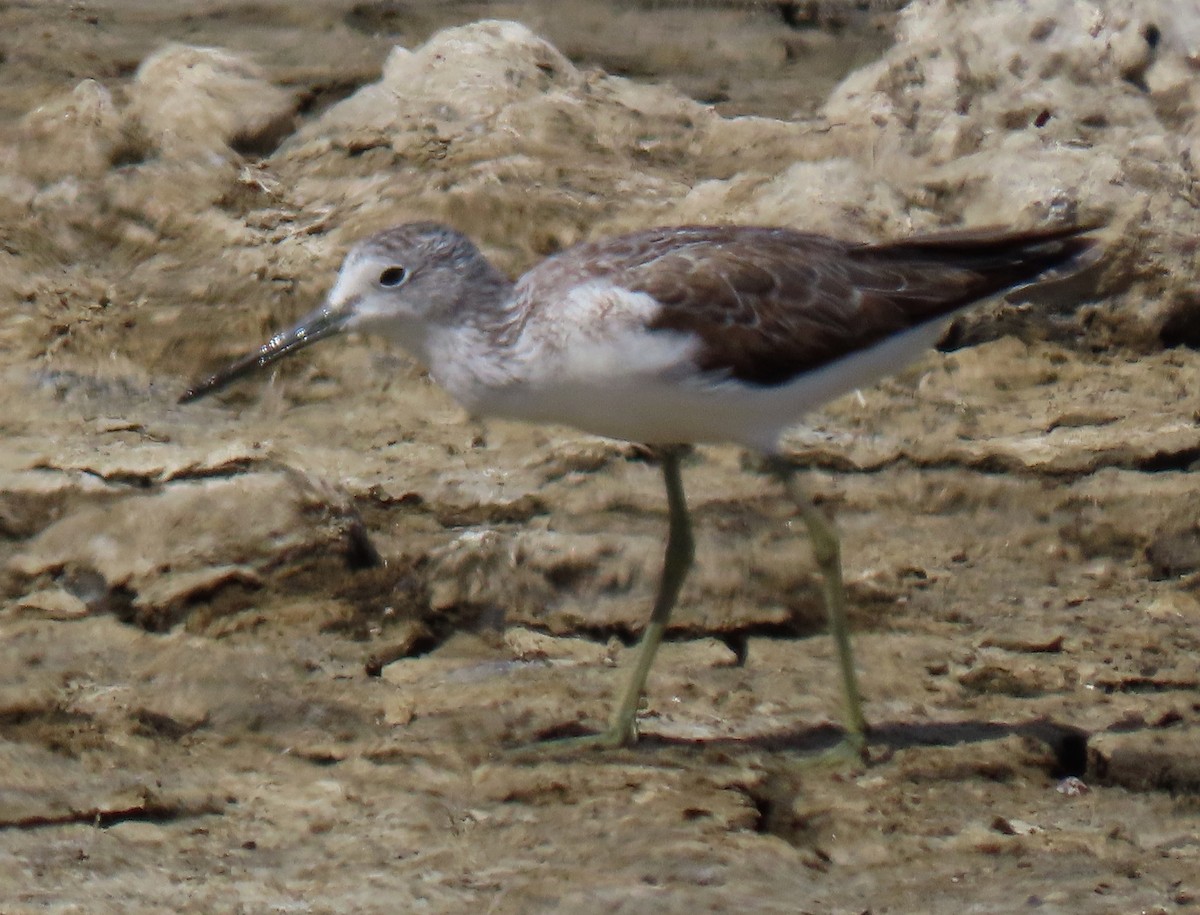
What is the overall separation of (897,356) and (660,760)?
4.50 feet

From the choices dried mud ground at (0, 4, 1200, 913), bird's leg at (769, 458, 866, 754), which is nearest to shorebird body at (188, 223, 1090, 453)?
bird's leg at (769, 458, 866, 754)

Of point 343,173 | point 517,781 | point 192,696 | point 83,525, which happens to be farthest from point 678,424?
point 343,173

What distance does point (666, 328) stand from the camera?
15.2 ft

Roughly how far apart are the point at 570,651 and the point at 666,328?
4.00ft

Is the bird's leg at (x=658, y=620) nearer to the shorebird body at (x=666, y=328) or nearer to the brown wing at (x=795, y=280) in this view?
the shorebird body at (x=666, y=328)

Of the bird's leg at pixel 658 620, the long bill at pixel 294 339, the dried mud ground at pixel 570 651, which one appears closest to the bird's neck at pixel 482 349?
the long bill at pixel 294 339

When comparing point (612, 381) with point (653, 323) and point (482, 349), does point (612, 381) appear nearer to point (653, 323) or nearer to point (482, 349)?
point (653, 323)

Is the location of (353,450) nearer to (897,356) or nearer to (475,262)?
(475,262)

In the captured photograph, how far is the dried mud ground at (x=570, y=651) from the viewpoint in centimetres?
409

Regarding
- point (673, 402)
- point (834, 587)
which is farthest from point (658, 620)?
point (673, 402)

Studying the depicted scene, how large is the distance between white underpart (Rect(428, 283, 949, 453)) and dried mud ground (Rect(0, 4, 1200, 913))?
0.81m

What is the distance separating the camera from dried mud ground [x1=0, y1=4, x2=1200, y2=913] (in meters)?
4.09

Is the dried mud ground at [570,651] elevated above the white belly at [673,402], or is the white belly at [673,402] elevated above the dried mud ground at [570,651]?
the white belly at [673,402]

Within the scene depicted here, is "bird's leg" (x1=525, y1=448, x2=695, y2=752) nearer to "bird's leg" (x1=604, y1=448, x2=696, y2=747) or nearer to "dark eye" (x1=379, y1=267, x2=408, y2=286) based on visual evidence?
"bird's leg" (x1=604, y1=448, x2=696, y2=747)
